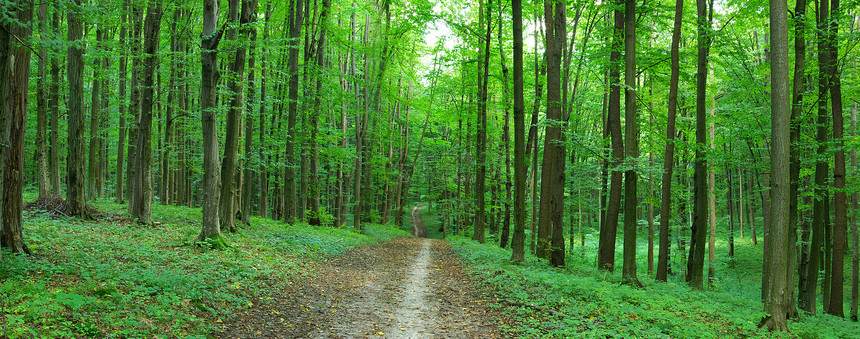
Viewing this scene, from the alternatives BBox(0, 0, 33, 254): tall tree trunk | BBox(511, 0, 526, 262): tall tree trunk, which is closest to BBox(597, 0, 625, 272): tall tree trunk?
BBox(511, 0, 526, 262): tall tree trunk

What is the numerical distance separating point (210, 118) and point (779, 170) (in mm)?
10843

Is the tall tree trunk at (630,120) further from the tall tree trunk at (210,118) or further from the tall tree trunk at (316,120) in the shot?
the tall tree trunk at (316,120)

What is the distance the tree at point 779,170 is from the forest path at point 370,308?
434cm

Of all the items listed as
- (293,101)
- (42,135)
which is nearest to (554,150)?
(293,101)

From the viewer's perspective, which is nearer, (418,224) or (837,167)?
(837,167)

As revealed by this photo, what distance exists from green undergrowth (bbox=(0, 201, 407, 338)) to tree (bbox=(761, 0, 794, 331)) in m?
8.12

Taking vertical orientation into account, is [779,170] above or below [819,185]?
above

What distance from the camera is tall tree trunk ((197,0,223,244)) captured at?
930 cm

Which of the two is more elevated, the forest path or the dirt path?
the forest path

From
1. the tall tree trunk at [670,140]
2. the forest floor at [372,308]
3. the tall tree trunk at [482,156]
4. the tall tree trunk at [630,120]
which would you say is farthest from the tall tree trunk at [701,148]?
the tall tree trunk at [482,156]

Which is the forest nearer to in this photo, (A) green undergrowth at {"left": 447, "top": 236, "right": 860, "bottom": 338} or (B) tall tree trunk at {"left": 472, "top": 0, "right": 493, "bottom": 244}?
(A) green undergrowth at {"left": 447, "top": 236, "right": 860, "bottom": 338}

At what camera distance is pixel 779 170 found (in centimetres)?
638

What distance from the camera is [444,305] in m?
7.91

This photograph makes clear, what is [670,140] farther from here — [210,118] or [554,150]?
[210,118]
